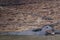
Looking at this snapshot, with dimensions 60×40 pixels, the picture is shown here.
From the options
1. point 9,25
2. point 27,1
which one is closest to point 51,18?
point 27,1

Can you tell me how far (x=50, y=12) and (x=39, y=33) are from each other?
0.55 meters

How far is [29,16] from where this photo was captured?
401 centimetres

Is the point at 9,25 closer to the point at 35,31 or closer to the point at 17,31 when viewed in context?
the point at 17,31

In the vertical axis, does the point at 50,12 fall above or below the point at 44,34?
above

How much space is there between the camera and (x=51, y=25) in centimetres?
392

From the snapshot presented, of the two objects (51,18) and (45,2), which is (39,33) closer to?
(51,18)

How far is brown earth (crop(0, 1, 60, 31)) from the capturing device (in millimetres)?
3979

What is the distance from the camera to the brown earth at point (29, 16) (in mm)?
3979

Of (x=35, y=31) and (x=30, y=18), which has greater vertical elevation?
(x=30, y=18)

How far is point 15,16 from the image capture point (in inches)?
159

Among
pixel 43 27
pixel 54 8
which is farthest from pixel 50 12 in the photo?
pixel 43 27

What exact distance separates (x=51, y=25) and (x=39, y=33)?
328mm

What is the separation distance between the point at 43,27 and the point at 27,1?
0.69 m

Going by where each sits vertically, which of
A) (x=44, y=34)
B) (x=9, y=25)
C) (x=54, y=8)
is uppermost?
(x=54, y=8)
